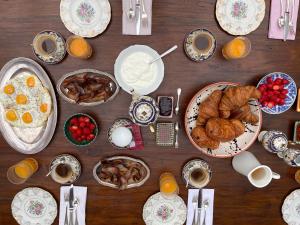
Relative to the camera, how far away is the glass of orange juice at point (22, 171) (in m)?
1.14

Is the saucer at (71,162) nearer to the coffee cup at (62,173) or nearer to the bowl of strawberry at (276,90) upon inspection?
the coffee cup at (62,173)

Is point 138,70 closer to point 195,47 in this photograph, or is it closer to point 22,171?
point 195,47

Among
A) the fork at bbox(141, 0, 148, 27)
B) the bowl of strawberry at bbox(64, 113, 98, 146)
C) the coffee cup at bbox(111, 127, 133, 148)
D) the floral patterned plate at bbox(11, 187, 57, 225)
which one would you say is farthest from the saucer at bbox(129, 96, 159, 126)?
the floral patterned plate at bbox(11, 187, 57, 225)

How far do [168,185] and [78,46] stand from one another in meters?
0.58

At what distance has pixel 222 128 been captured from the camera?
1043 millimetres

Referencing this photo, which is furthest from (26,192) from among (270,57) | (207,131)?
(270,57)

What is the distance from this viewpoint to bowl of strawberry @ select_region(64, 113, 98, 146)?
3.79 ft

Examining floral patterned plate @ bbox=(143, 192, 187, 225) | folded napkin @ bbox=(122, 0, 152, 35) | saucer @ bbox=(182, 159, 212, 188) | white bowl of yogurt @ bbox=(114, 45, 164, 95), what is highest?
folded napkin @ bbox=(122, 0, 152, 35)

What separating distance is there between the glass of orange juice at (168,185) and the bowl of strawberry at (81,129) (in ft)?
1.00

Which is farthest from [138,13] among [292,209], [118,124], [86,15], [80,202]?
[292,209]

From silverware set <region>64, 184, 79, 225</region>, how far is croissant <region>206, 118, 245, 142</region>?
59 cm

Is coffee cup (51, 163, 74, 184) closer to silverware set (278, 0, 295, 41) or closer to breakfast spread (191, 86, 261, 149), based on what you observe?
breakfast spread (191, 86, 261, 149)

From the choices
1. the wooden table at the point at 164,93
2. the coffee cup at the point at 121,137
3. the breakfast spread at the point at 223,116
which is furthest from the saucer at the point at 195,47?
the coffee cup at the point at 121,137

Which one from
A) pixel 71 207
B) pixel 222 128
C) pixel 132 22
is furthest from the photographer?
pixel 71 207
